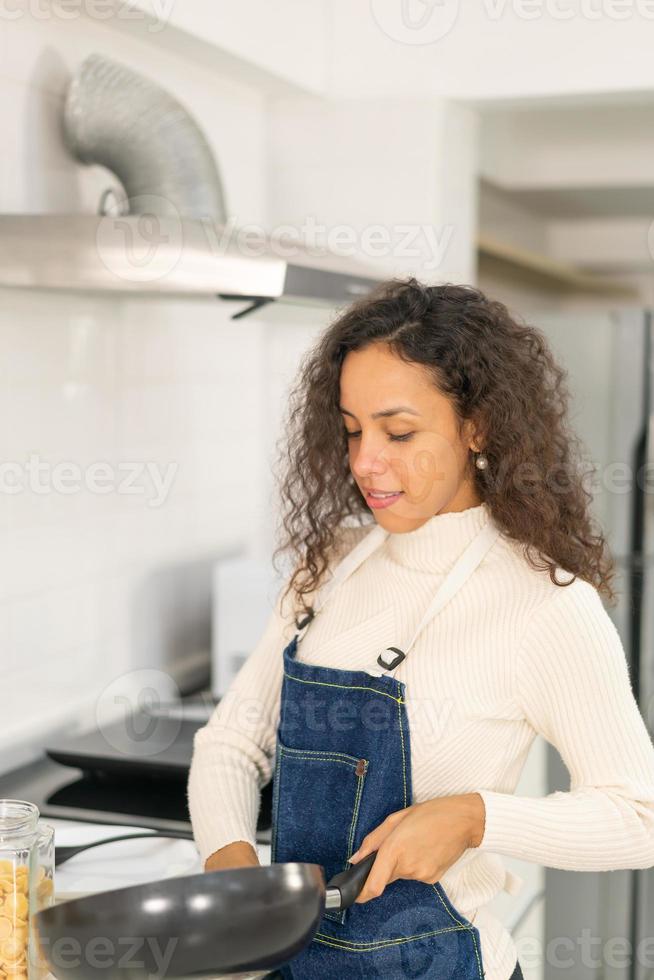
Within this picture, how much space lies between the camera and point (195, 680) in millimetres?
2129

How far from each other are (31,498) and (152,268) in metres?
0.45

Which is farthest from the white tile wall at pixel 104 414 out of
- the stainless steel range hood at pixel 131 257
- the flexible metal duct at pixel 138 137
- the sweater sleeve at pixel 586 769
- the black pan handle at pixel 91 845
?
the sweater sleeve at pixel 586 769

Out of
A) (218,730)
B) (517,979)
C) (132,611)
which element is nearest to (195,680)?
(132,611)

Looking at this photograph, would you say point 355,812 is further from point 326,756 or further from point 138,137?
point 138,137

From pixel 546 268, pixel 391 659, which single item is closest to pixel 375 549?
pixel 391 659

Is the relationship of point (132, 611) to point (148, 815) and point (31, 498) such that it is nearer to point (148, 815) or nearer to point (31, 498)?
point (31, 498)

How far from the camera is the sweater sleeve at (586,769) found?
3.24 feet

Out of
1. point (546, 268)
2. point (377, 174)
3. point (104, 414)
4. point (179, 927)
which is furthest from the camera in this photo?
point (546, 268)

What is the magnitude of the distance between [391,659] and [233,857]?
0.79 ft

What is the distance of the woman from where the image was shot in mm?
1002

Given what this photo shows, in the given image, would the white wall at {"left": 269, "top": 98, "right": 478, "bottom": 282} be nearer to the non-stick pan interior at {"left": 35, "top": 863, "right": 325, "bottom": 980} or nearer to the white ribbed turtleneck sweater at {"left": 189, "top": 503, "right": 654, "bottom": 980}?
the white ribbed turtleneck sweater at {"left": 189, "top": 503, "right": 654, "bottom": 980}

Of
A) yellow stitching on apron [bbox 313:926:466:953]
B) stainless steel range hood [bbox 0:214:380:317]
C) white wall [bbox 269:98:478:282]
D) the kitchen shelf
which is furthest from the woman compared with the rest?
the kitchen shelf

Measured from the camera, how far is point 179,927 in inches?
32.0

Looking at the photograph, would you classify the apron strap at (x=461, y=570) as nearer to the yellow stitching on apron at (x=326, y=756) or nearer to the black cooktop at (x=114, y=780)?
the yellow stitching on apron at (x=326, y=756)
